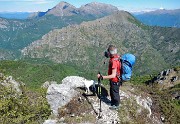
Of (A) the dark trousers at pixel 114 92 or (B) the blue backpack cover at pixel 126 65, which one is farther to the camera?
(A) the dark trousers at pixel 114 92

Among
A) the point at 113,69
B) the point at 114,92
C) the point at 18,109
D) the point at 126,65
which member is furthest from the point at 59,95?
the point at 126,65

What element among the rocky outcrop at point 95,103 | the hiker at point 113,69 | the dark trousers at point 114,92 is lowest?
the rocky outcrop at point 95,103

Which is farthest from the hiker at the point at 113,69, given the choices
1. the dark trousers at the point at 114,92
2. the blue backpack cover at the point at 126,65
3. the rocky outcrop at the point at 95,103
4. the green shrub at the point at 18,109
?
the green shrub at the point at 18,109

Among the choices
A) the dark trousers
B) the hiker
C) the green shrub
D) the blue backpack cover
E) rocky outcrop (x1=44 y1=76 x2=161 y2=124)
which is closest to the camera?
the green shrub

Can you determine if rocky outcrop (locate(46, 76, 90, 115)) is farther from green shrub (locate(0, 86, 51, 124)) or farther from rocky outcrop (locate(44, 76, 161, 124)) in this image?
green shrub (locate(0, 86, 51, 124))

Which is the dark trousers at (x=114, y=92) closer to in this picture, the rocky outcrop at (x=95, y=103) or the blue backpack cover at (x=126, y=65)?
the rocky outcrop at (x=95, y=103)

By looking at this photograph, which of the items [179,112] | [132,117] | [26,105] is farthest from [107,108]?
[179,112]

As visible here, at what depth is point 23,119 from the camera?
709 inches

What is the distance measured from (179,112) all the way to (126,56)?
391 inches

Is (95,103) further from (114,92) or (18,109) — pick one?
(18,109)

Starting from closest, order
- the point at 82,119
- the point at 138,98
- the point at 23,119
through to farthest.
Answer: the point at 23,119, the point at 82,119, the point at 138,98

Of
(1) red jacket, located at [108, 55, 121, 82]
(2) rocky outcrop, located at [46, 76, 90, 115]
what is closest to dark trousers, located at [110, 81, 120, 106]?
(1) red jacket, located at [108, 55, 121, 82]

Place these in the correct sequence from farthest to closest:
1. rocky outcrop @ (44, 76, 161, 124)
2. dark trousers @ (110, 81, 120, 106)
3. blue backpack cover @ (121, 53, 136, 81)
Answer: rocky outcrop @ (44, 76, 161, 124) < dark trousers @ (110, 81, 120, 106) < blue backpack cover @ (121, 53, 136, 81)

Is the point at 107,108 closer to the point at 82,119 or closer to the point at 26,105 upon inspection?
the point at 82,119
